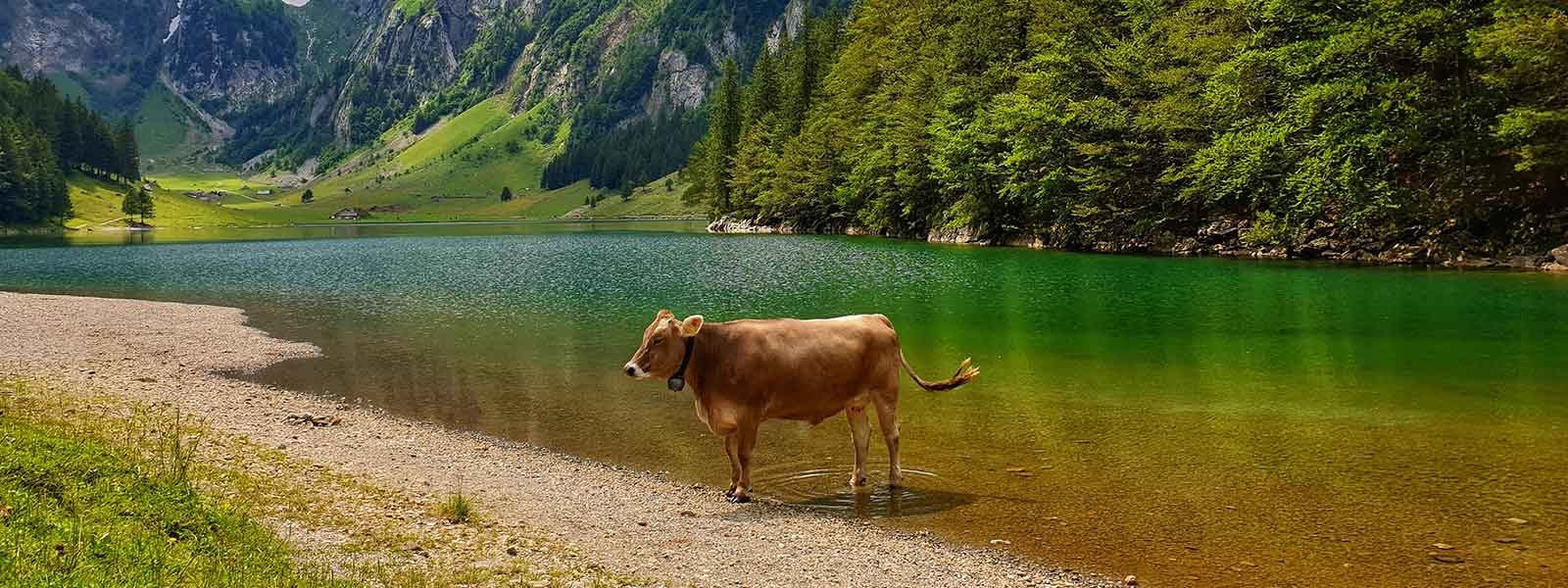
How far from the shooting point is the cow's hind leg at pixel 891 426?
14297 mm

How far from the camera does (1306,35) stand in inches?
2283

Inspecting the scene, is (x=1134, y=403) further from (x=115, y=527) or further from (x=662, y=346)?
(x=115, y=527)

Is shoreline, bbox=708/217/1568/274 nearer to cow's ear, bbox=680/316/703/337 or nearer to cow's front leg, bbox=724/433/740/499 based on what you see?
cow's front leg, bbox=724/433/740/499

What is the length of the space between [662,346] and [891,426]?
11.6ft

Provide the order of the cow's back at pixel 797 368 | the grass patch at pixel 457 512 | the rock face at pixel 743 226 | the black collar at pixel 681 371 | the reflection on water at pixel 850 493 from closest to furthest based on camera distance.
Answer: the grass patch at pixel 457 512 < the reflection on water at pixel 850 493 < the black collar at pixel 681 371 < the cow's back at pixel 797 368 < the rock face at pixel 743 226

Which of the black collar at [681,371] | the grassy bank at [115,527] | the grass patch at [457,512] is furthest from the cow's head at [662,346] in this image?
the grassy bank at [115,527]

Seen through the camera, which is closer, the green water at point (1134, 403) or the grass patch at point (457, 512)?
the green water at point (1134, 403)


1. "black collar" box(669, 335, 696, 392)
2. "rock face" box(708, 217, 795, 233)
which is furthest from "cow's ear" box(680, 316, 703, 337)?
"rock face" box(708, 217, 795, 233)

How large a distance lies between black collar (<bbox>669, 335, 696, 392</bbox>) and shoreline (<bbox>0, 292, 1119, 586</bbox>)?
1.64m

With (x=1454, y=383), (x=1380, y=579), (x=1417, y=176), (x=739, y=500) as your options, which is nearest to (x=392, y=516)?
(x=739, y=500)

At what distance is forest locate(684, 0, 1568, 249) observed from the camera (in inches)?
1941

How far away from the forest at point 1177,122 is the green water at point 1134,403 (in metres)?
8.64

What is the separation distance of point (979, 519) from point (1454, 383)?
47.4 feet

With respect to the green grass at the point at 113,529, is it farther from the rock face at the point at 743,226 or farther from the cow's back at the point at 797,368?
the rock face at the point at 743,226
